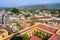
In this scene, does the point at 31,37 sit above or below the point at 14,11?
above

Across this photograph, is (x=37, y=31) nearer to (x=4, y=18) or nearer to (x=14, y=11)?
(x=4, y=18)

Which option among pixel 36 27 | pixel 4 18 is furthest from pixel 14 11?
pixel 36 27

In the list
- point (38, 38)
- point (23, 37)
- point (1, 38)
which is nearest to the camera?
point (1, 38)

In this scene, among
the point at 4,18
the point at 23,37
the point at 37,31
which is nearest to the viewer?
the point at 23,37

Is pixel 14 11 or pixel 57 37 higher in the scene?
pixel 57 37

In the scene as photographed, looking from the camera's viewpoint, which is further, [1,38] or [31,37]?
[31,37]

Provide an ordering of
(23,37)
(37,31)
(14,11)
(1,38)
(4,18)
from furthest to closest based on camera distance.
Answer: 1. (14,11)
2. (4,18)
3. (37,31)
4. (23,37)
5. (1,38)

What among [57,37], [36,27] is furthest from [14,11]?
[57,37]

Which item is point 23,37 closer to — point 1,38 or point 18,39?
point 18,39

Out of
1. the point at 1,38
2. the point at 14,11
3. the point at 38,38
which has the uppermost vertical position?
the point at 1,38
